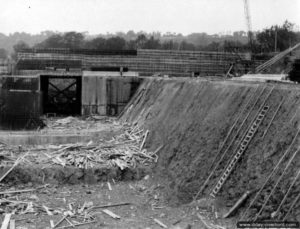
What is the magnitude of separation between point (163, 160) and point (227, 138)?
376cm

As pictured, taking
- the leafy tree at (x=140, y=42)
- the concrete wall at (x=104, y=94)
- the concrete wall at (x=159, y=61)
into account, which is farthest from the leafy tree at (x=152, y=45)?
the concrete wall at (x=104, y=94)

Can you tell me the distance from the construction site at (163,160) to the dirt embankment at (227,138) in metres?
0.04

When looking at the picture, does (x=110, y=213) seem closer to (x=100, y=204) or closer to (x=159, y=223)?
(x=100, y=204)

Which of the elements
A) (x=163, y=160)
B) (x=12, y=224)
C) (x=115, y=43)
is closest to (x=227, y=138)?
(x=163, y=160)

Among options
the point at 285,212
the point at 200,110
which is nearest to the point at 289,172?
the point at 285,212

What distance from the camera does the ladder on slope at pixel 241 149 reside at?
1341cm

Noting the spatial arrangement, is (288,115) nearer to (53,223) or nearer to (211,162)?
(211,162)

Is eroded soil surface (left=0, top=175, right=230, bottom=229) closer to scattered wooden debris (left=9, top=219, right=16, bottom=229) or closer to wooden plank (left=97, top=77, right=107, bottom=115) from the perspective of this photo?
scattered wooden debris (left=9, top=219, right=16, bottom=229)

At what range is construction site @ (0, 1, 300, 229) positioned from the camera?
12.1m

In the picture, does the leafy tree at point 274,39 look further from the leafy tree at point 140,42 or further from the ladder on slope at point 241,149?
the ladder on slope at point 241,149

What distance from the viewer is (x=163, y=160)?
17969 millimetres

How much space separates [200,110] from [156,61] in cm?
1926

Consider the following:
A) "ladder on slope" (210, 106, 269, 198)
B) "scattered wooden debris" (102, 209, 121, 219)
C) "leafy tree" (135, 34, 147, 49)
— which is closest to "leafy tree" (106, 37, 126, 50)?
"leafy tree" (135, 34, 147, 49)

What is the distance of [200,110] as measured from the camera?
63.2 ft
